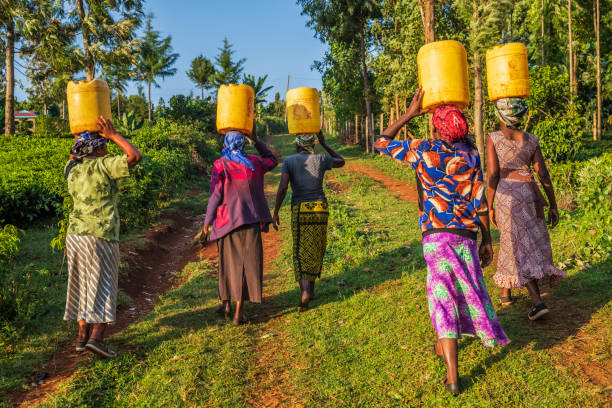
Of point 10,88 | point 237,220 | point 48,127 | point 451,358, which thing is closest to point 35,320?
point 237,220

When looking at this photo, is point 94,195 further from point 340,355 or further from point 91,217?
point 340,355

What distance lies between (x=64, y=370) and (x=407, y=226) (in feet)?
21.8

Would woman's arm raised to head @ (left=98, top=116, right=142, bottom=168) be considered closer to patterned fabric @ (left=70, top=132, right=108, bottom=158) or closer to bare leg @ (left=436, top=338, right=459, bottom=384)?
patterned fabric @ (left=70, top=132, right=108, bottom=158)

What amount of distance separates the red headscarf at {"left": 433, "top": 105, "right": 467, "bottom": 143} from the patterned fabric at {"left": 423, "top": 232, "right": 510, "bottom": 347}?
0.71m

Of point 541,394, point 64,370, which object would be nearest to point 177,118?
point 64,370

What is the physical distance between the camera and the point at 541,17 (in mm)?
27719

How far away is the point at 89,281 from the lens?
3.96m

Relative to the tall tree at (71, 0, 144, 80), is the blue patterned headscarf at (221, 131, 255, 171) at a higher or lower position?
lower

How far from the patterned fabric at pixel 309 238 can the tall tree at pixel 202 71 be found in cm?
4267

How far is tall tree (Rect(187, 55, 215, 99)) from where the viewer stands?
4550 cm

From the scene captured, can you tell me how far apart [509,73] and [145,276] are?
20.2ft

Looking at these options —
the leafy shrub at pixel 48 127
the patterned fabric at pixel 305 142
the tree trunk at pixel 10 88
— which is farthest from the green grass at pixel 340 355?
the leafy shrub at pixel 48 127

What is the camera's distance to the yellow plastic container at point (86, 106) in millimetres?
3885

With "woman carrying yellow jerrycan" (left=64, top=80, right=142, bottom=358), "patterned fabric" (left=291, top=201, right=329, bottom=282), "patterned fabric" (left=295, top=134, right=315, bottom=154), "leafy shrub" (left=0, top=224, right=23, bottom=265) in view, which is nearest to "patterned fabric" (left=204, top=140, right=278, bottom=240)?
"patterned fabric" (left=291, top=201, right=329, bottom=282)
